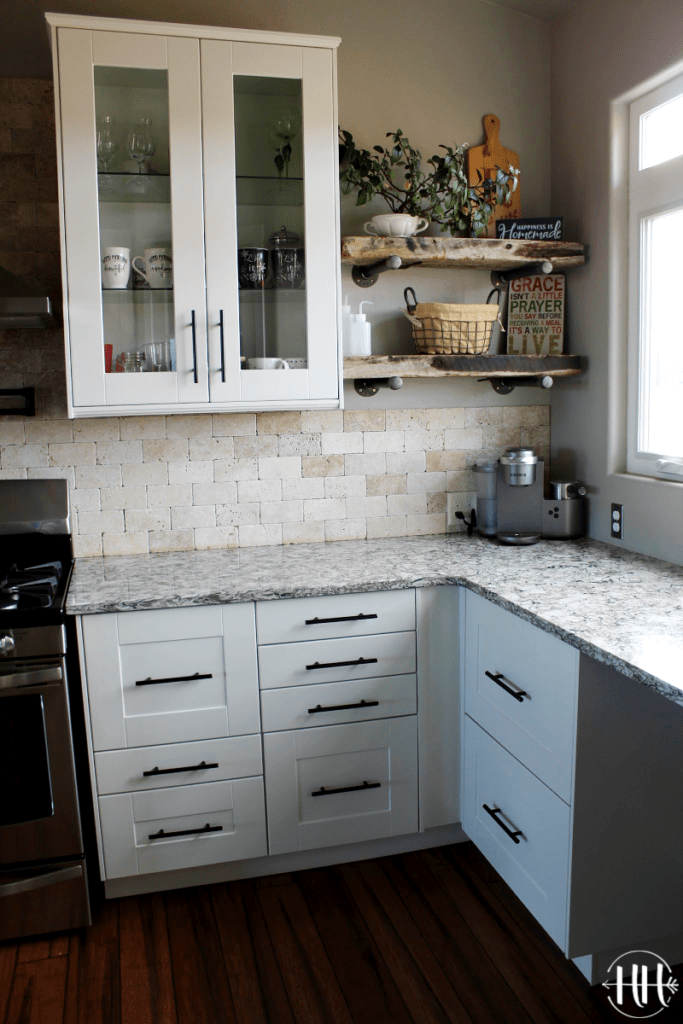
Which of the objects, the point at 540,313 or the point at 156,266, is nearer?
the point at 156,266

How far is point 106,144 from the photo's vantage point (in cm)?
226

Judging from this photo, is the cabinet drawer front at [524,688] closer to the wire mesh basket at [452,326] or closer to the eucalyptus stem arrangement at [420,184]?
the wire mesh basket at [452,326]

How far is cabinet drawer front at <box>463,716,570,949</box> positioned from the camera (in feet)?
5.97

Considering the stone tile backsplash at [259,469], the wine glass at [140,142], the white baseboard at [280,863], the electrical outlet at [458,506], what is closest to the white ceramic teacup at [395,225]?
the stone tile backsplash at [259,469]

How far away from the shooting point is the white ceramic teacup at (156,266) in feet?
7.57

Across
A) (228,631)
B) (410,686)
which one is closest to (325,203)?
(228,631)

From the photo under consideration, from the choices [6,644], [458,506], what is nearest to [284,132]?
[458,506]

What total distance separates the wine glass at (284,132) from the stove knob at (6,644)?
1503 mm

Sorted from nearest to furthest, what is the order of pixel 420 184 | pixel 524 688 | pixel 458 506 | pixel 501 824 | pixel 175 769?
pixel 524 688 < pixel 501 824 < pixel 175 769 < pixel 420 184 < pixel 458 506

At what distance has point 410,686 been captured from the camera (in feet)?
7.61

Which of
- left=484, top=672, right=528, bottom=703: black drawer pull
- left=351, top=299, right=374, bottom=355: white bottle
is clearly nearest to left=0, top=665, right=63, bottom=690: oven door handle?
left=484, top=672, right=528, bottom=703: black drawer pull

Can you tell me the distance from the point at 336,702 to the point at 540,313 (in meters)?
1.53

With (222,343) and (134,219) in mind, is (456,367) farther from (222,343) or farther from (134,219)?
(134,219)

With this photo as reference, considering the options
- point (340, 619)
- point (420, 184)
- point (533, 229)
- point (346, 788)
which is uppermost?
point (420, 184)
